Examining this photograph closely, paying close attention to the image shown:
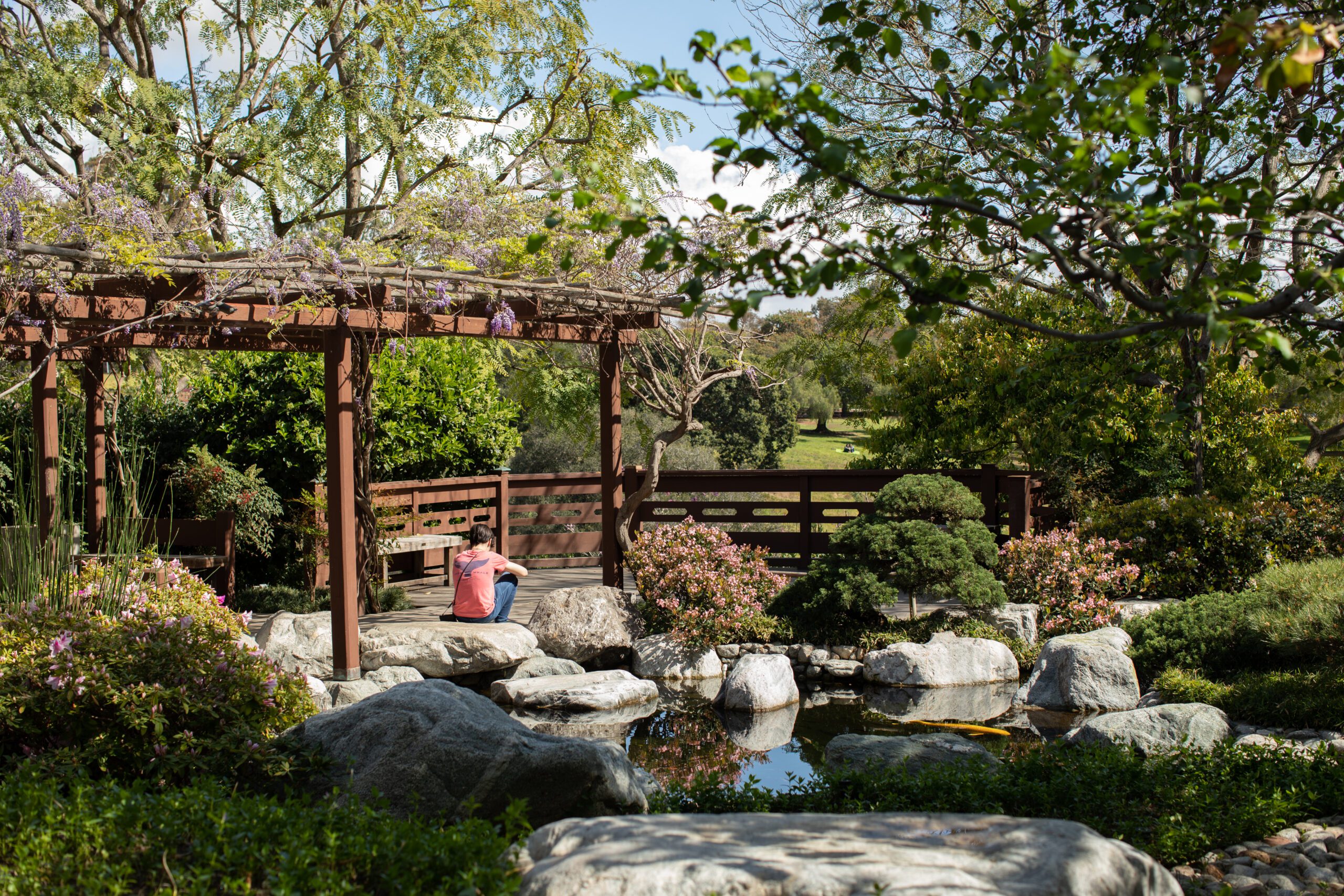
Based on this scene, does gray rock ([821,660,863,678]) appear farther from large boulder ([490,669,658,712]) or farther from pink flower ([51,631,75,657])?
pink flower ([51,631,75,657])

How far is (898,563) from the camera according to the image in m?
8.09

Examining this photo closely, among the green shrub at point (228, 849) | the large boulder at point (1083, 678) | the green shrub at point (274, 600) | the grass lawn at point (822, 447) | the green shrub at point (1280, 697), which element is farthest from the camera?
the grass lawn at point (822, 447)

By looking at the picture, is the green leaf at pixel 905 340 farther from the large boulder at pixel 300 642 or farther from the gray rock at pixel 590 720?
the large boulder at pixel 300 642

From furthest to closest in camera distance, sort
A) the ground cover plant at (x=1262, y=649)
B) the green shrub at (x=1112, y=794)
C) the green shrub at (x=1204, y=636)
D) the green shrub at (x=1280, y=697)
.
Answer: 1. the green shrub at (x=1204, y=636)
2. the ground cover plant at (x=1262, y=649)
3. the green shrub at (x=1280, y=697)
4. the green shrub at (x=1112, y=794)

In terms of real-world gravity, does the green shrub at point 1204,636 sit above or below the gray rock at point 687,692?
above

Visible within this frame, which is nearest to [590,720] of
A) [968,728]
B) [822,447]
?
[968,728]

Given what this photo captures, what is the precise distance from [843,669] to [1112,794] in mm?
4178

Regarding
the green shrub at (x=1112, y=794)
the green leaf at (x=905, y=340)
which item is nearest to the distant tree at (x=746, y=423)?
the green shrub at (x=1112, y=794)

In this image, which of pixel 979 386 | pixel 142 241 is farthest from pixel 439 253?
pixel 979 386

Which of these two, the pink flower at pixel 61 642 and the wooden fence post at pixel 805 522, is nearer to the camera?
the pink flower at pixel 61 642

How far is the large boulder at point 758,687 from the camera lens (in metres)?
7.14

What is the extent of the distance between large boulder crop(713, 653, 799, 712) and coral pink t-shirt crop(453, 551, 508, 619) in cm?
189

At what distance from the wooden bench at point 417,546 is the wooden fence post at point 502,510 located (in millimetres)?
728

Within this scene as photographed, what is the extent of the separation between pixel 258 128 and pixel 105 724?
9.19 meters
